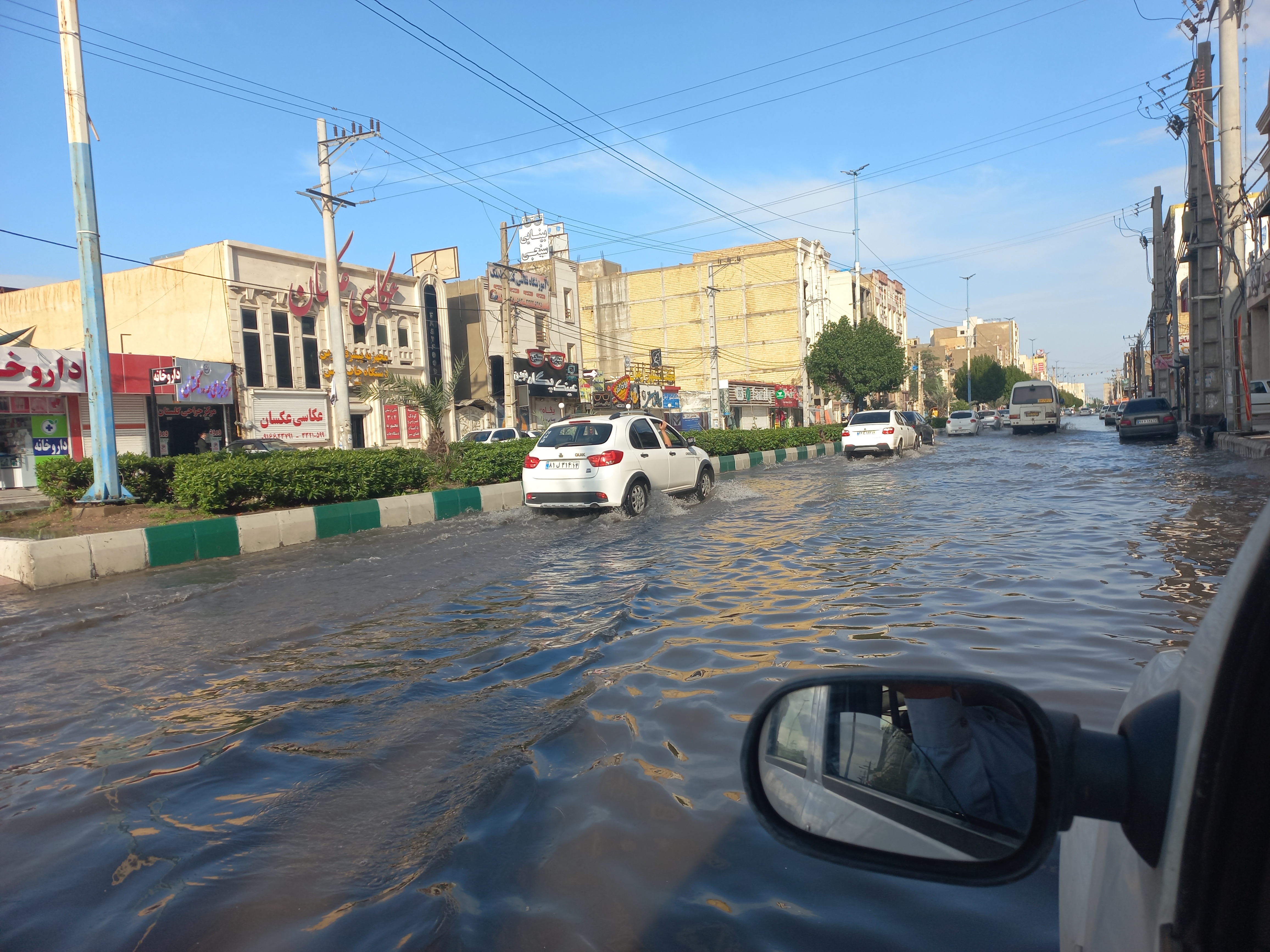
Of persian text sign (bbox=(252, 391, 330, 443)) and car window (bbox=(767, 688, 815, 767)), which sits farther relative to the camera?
persian text sign (bbox=(252, 391, 330, 443))

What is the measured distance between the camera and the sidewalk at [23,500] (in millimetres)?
12914

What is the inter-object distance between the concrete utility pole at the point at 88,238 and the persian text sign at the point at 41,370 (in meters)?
11.6

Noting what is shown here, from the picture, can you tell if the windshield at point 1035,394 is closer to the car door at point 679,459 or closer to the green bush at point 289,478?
the car door at point 679,459

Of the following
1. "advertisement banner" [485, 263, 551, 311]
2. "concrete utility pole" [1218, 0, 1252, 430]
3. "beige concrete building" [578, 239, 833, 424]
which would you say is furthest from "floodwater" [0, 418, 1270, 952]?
"beige concrete building" [578, 239, 833, 424]

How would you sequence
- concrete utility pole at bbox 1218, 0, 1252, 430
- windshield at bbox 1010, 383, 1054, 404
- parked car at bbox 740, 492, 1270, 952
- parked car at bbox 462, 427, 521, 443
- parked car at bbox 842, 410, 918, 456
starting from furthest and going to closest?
1. windshield at bbox 1010, 383, 1054, 404
2. parked car at bbox 462, 427, 521, 443
3. parked car at bbox 842, 410, 918, 456
4. concrete utility pole at bbox 1218, 0, 1252, 430
5. parked car at bbox 740, 492, 1270, 952

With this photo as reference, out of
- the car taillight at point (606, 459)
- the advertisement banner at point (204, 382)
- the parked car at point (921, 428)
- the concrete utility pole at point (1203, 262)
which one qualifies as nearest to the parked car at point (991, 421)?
the parked car at point (921, 428)

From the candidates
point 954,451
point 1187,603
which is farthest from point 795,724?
point 954,451

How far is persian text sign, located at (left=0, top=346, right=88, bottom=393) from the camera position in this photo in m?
22.1

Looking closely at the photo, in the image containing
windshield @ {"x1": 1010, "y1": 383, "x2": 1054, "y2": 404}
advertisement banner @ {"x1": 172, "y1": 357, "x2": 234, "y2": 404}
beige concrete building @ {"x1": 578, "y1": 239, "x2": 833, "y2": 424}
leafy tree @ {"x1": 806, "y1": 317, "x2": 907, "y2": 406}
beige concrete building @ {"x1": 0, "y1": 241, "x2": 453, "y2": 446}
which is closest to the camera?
advertisement banner @ {"x1": 172, "y1": 357, "x2": 234, "y2": 404}

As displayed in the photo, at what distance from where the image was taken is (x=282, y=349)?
29.6 m

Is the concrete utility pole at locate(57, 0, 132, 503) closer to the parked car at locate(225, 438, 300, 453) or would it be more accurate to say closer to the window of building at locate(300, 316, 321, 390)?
the parked car at locate(225, 438, 300, 453)

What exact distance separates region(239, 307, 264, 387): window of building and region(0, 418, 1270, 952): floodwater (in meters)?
20.7

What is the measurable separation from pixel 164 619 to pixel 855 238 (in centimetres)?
5938

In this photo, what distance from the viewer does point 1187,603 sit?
5.76m
